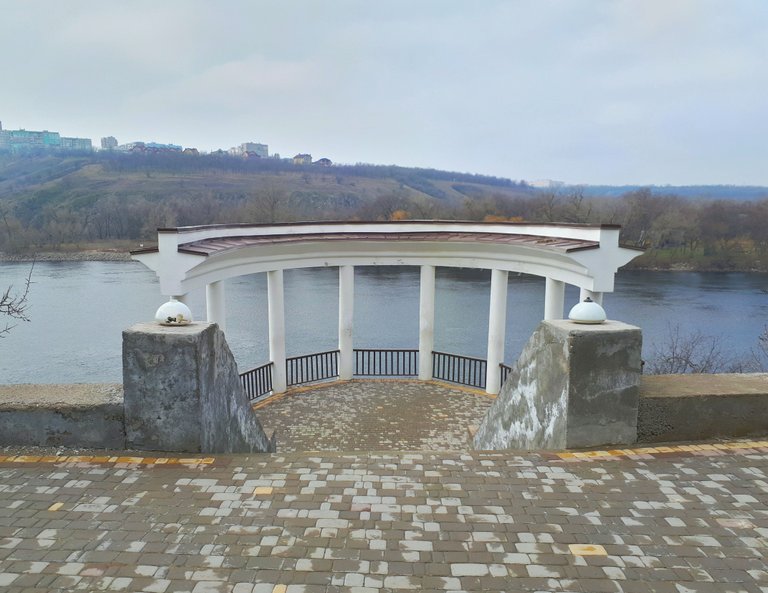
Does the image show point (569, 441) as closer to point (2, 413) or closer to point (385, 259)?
point (2, 413)

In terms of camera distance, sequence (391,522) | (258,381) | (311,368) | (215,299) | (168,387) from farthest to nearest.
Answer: (311,368) → (258,381) → (215,299) → (168,387) → (391,522)

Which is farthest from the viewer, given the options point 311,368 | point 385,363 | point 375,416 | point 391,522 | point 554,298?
point 385,363

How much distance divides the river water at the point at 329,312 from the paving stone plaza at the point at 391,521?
19740 mm

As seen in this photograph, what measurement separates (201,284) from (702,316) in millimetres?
31187

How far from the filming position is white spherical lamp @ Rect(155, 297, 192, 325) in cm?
477

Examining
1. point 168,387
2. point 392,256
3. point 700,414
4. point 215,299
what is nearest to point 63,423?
point 168,387

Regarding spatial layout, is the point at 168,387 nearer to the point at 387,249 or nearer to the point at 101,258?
the point at 387,249

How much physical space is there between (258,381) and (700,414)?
1033 centimetres

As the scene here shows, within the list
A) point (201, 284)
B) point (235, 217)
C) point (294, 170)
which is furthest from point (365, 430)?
point (294, 170)

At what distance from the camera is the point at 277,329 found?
13.6 meters

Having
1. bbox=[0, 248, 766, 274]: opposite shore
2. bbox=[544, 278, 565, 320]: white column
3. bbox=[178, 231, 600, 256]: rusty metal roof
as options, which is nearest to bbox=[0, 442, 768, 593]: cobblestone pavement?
bbox=[178, 231, 600, 256]: rusty metal roof

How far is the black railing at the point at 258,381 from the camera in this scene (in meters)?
12.9

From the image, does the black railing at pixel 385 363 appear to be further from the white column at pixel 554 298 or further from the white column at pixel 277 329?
the white column at pixel 554 298

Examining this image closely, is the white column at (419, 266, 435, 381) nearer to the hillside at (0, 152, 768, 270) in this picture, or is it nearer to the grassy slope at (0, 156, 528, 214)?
the hillside at (0, 152, 768, 270)
